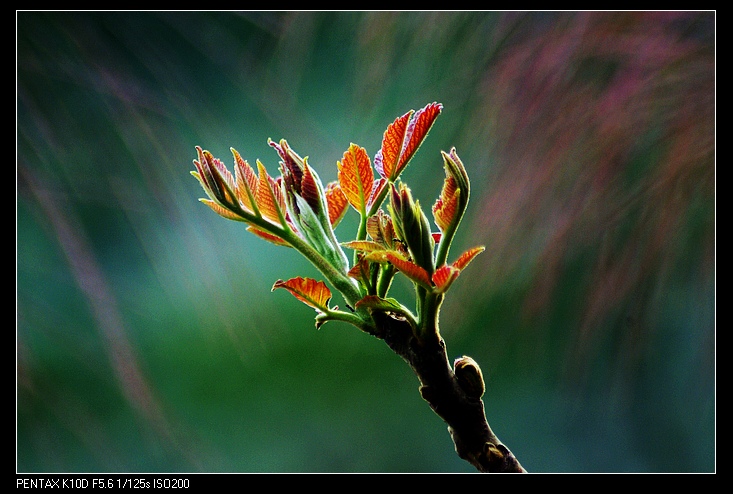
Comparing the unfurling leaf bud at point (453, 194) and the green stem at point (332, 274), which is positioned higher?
the unfurling leaf bud at point (453, 194)

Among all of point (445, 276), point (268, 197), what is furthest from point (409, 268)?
point (268, 197)

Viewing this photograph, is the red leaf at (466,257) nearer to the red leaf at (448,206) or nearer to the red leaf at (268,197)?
the red leaf at (448,206)

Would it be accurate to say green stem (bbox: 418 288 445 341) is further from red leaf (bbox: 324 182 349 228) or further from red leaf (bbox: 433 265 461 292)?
red leaf (bbox: 324 182 349 228)

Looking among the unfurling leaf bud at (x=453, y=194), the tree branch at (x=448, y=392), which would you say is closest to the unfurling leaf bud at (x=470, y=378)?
the tree branch at (x=448, y=392)

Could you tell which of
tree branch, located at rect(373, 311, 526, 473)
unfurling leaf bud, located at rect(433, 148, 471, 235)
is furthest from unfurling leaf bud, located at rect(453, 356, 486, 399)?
unfurling leaf bud, located at rect(433, 148, 471, 235)

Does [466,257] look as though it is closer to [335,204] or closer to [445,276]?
[445,276]
